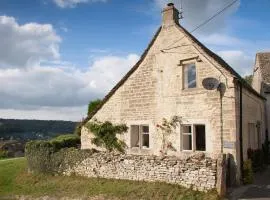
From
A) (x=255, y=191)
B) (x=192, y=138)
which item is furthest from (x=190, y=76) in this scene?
(x=255, y=191)

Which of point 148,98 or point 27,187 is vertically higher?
point 148,98

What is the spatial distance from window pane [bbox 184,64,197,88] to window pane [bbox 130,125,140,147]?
14.3 feet

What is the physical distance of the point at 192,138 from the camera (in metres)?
17.6

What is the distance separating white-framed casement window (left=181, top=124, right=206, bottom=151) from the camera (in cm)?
1766

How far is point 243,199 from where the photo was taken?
13.8m

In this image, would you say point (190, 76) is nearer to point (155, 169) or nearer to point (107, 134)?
point (155, 169)

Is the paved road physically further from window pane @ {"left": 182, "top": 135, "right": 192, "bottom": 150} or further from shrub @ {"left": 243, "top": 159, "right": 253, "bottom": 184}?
window pane @ {"left": 182, "top": 135, "right": 192, "bottom": 150}

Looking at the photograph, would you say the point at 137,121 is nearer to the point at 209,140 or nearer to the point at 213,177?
the point at 209,140

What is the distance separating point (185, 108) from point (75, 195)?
733 centimetres

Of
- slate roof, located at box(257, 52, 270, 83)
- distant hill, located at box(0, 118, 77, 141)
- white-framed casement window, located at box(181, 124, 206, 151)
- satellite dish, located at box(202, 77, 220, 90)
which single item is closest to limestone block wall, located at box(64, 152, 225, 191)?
white-framed casement window, located at box(181, 124, 206, 151)

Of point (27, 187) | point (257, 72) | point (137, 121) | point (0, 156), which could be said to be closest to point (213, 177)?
point (137, 121)

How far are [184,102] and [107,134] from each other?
5.76m

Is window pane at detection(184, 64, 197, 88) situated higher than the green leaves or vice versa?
window pane at detection(184, 64, 197, 88)

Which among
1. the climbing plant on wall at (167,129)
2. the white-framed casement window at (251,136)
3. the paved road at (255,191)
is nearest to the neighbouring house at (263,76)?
the white-framed casement window at (251,136)
